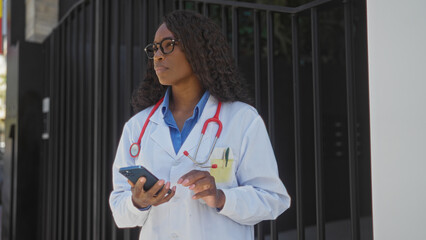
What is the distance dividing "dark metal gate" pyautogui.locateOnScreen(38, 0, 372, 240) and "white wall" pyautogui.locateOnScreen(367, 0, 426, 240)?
0.27 meters

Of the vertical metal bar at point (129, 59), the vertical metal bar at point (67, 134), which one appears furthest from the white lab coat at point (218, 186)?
the vertical metal bar at point (67, 134)

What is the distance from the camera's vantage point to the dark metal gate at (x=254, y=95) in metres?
2.21

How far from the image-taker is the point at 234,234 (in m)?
1.60

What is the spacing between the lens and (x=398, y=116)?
66.7 inches

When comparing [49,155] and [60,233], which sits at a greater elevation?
[49,155]

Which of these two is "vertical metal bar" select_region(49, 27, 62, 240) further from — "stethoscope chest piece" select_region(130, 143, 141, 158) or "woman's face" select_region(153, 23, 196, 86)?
"woman's face" select_region(153, 23, 196, 86)

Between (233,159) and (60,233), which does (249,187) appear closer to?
(233,159)

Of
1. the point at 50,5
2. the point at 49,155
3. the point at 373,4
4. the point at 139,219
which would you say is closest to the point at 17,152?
the point at 49,155

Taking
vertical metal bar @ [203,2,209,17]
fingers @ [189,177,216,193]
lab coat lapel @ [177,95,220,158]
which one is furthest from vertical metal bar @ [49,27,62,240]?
fingers @ [189,177,216,193]

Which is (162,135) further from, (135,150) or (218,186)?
(218,186)

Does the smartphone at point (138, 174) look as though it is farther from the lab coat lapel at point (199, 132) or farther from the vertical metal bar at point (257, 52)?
the vertical metal bar at point (257, 52)

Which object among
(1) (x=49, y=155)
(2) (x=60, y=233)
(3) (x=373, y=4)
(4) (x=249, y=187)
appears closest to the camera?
(4) (x=249, y=187)

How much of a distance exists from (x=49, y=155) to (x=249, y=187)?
3.34 meters

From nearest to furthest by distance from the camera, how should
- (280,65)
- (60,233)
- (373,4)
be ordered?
(373,4) < (60,233) < (280,65)
